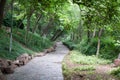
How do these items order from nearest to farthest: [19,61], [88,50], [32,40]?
[19,61] → [88,50] → [32,40]

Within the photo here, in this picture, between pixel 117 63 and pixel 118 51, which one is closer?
pixel 117 63

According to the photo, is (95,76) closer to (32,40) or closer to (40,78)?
(40,78)

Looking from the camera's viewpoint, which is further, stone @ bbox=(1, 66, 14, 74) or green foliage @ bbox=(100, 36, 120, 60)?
green foliage @ bbox=(100, 36, 120, 60)

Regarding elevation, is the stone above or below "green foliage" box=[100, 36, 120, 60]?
above

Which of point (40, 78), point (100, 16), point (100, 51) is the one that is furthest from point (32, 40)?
point (100, 16)

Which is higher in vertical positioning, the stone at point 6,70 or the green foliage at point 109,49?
the stone at point 6,70

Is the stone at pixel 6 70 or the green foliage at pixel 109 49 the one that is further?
the green foliage at pixel 109 49

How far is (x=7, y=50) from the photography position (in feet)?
48.3

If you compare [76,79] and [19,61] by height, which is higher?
[76,79]

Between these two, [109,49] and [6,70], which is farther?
[109,49]

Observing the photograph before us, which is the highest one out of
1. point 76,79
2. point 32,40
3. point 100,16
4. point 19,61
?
point 100,16

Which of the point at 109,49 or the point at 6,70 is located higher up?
the point at 6,70

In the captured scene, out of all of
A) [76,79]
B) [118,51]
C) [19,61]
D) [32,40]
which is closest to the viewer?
[76,79]

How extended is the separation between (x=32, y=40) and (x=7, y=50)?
10447 millimetres
